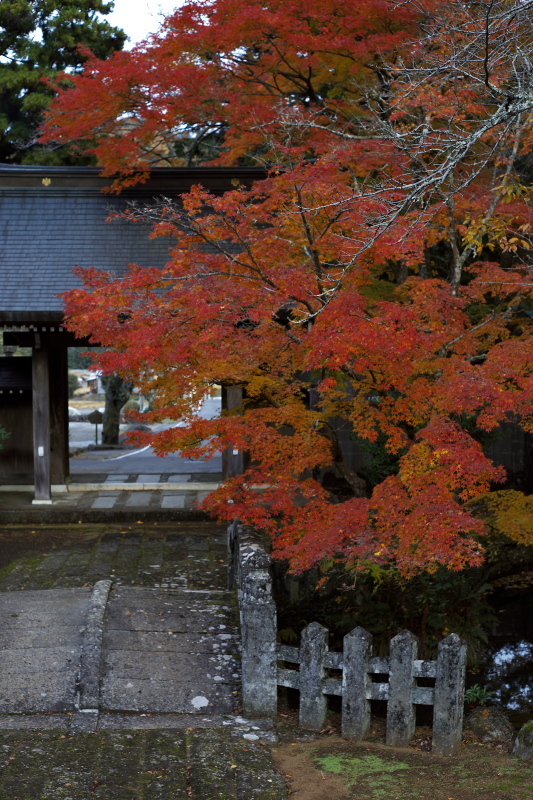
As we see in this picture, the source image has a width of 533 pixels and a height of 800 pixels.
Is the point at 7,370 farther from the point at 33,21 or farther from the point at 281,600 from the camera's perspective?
the point at 33,21

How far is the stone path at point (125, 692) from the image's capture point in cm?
520

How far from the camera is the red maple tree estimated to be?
647cm

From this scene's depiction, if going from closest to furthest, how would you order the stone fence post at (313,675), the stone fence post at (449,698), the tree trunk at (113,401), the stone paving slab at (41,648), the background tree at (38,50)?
the stone fence post at (449,698) → the stone fence post at (313,675) → the stone paving slab at (41,648) → the background tree at (38,50) → the tree trunk at (113,401)

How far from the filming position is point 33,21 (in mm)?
18703

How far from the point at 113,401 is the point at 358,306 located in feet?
49.2

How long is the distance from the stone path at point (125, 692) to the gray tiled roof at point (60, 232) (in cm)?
477

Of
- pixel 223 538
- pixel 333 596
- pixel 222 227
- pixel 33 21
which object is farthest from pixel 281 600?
pixel 33 21

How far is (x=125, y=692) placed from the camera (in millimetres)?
6410

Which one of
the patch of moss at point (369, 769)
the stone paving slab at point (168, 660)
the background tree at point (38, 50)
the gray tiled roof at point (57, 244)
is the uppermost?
the background tree at point (38, 50)

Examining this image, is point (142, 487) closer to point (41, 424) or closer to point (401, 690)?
point (41, 424)

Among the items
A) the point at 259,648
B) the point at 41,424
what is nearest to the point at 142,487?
the point at 41,424

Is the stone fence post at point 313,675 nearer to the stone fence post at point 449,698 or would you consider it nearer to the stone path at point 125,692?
the stone path at point 125,692

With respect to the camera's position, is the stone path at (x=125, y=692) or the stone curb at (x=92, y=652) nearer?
the stone path at (x=125, y=692)

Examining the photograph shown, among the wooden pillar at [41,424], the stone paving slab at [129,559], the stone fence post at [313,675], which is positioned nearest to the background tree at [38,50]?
the wooden pillar at [41,424]
